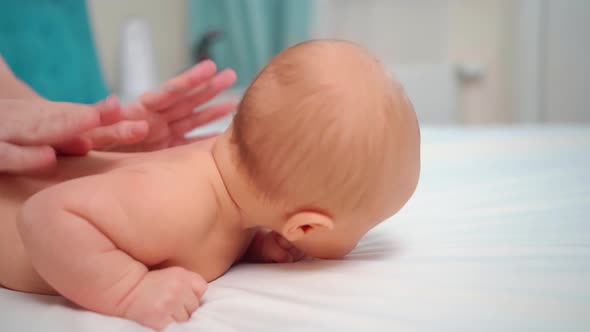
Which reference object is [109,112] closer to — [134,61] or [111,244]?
[111,244]

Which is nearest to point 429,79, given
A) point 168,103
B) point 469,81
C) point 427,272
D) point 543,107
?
Result: point 469,81

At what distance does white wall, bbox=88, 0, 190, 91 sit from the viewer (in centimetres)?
283

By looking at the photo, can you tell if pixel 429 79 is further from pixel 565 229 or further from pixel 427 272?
pixel 427 272

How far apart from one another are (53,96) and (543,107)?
247cm

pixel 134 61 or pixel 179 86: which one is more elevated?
pixel 179 86

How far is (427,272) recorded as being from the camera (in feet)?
2.28

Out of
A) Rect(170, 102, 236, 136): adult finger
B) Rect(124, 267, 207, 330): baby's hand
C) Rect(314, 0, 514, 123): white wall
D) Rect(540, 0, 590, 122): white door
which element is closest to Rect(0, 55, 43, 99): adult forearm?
Rect(170, 102, 236, 136): adult finger

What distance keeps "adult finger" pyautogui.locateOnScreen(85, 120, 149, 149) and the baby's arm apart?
0.19 metres

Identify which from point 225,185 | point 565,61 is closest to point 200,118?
point 225,185

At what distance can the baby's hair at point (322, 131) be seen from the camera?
0.66 m

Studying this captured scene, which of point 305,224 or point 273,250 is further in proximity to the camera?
point 273,250

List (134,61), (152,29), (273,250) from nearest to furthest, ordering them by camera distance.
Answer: (273,250), (134,61), (152,29)

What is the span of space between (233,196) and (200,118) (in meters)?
0.45

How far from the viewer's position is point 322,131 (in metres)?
0.66
